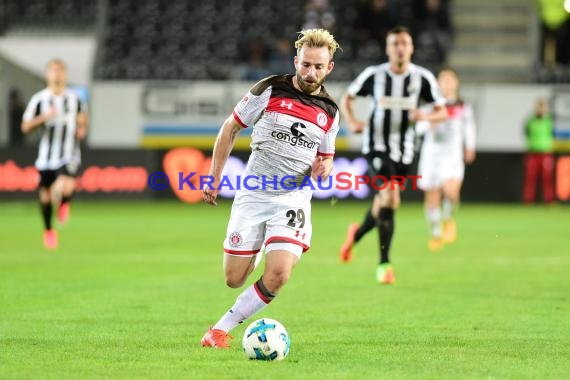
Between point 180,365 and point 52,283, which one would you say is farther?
point 52,283

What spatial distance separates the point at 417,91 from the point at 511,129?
15340mm

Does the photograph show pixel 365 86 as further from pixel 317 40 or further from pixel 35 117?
pixel 35 117

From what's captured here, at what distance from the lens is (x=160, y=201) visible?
2598cm

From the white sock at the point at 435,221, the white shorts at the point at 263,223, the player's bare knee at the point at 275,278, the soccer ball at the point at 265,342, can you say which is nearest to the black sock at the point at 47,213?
the white sock at the point at 435,221

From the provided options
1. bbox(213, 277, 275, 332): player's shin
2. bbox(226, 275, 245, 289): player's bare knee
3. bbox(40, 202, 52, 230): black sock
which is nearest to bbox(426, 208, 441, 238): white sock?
bbox(40, 202, 52, 230): black sock

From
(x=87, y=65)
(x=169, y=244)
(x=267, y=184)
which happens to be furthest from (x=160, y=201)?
(x=267, y=184)

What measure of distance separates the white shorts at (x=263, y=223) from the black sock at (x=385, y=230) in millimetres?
4076

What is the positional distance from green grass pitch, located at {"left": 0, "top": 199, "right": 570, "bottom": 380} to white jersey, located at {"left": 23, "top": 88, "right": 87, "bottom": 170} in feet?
3.73

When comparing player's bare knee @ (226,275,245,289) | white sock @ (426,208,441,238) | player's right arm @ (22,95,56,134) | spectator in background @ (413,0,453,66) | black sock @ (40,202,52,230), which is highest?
spectator in background @ (413,0,453,66)

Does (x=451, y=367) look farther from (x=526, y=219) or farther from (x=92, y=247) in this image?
(x=526, y=219)

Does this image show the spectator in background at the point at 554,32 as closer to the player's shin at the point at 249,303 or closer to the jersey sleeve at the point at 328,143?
the jersey sleeve at the point at 328,143

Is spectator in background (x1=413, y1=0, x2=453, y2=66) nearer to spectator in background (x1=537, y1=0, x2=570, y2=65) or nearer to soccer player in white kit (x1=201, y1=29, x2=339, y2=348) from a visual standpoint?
spectator in background (x1=537, y1=0, x2=570, y2=65)

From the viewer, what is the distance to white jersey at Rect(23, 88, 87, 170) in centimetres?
1599

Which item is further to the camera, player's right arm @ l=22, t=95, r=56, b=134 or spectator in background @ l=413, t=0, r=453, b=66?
spectator in background @ l=413, t=0, r=453, b=66
